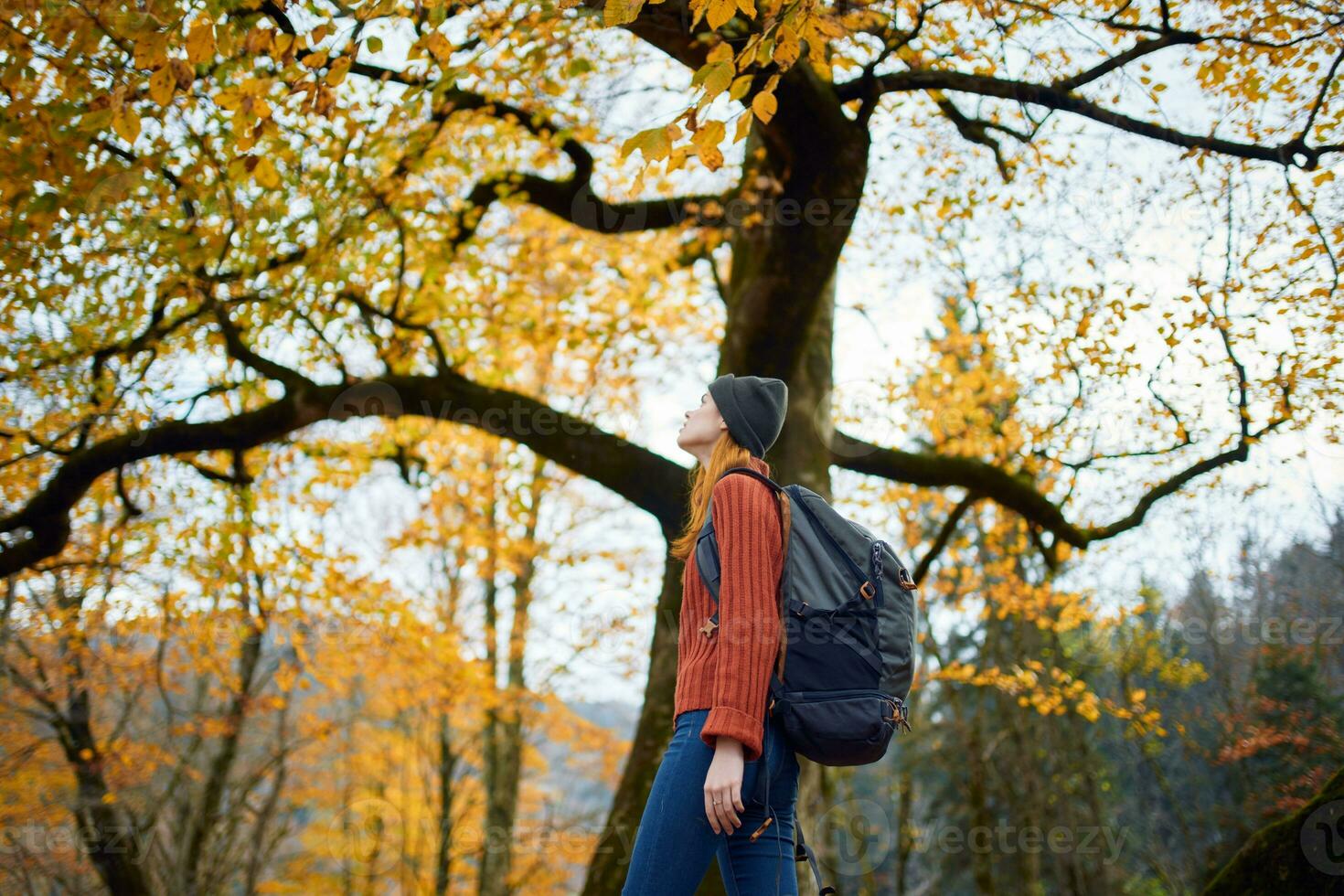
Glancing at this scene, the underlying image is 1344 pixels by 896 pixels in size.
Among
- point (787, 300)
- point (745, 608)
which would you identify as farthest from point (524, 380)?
point (745, 608)

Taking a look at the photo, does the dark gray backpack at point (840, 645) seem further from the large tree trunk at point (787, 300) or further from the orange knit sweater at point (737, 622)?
the large tree trunk at point (787, 300)

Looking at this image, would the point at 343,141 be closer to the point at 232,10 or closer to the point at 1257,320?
the point at 232,10

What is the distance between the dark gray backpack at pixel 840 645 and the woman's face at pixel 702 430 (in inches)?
17.7

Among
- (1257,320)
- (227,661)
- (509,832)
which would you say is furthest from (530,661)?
(1257,320)

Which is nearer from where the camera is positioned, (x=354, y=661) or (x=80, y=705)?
(x=80, y=705)

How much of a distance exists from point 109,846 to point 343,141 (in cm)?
667

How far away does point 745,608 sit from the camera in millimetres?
2225

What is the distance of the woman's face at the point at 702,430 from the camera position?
2719mm

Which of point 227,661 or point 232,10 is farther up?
point 232,10

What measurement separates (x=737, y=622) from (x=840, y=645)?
250 mm

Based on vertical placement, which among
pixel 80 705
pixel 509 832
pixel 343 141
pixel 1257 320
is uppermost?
pixel 343 141

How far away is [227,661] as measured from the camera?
9633 millimetres

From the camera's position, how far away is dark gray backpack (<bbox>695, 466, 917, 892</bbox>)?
2.17 metres

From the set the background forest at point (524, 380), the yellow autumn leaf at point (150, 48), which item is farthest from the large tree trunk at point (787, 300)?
the yellow autumn leaf at point (150, 48)
